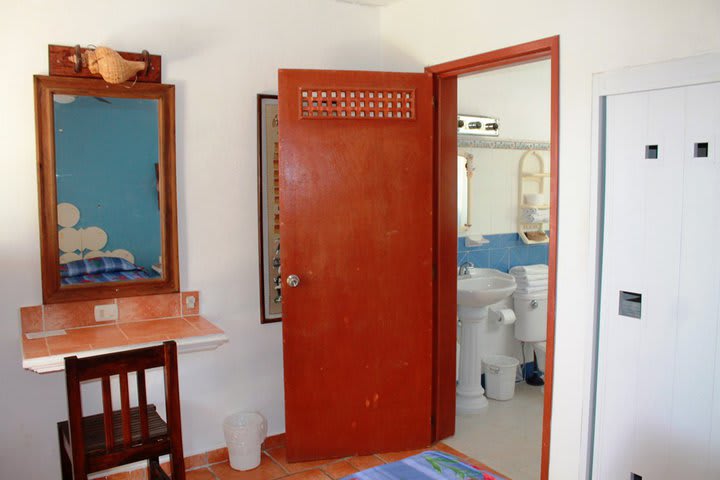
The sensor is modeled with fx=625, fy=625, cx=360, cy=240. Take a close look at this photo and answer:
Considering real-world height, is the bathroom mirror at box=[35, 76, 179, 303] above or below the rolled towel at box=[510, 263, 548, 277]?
above

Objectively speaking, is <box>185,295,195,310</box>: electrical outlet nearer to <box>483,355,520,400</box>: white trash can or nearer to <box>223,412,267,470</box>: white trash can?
<box>223,412,267,470</box>: white trash can

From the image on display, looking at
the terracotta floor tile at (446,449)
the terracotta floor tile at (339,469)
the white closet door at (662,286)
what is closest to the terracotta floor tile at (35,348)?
the terracotta floor tile at (339,469)

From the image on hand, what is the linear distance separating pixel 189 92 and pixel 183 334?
1189 millimetres

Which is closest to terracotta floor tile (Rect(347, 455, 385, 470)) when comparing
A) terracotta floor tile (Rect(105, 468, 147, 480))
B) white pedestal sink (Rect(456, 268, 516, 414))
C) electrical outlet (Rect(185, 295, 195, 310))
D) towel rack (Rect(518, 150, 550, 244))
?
white pedestal sink (Rect(456, 268, 516, 414))

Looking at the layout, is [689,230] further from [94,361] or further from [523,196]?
[523,196]

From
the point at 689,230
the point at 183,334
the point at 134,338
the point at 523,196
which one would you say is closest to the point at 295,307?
the point at 183,334

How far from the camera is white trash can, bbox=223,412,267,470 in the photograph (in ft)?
10.3

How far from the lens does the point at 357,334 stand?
321 centimetres

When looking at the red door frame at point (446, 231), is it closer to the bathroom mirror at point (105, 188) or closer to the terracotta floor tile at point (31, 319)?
the bathroom mirror at point (105, 188)

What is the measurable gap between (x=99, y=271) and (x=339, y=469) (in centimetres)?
152

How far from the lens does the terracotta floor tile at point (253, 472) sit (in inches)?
122

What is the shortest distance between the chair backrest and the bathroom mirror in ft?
3.08

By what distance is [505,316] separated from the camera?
4254mm

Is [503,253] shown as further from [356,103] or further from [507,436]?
[356,103]
